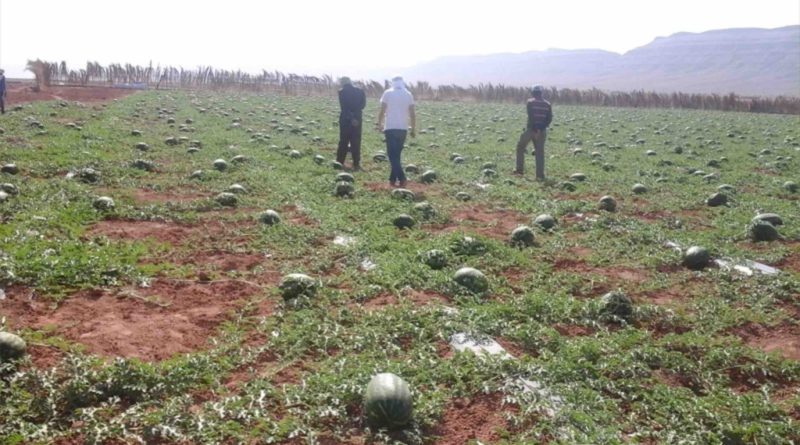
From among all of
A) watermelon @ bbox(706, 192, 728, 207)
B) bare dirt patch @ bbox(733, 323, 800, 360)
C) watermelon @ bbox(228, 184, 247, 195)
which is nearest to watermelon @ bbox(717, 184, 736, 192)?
watermelon @ bbox(706, 192, 728, 207)

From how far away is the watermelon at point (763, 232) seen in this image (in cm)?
936

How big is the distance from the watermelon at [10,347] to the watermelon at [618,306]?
5.03 metres

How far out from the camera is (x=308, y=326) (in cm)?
574

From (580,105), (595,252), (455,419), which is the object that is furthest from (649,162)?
(580,105)

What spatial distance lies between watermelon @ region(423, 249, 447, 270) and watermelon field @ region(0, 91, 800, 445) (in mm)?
28

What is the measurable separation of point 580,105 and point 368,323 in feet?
179

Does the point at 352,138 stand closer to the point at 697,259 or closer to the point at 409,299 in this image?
the point at 697,259

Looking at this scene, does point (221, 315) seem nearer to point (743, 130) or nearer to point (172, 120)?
point (172, 120)

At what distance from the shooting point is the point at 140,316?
589 cm

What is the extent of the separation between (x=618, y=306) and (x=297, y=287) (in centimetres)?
319

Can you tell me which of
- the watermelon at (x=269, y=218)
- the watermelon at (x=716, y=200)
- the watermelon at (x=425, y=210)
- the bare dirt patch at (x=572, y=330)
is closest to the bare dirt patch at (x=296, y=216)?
the watermelon at (x=269, y=218)

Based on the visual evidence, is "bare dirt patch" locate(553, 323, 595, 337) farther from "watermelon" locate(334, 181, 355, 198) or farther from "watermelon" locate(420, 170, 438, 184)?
"watermelon" locate(420, 170, 438, 184)

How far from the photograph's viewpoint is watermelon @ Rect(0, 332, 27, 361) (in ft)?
15.3

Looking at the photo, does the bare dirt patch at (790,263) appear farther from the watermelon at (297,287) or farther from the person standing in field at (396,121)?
the person standing in field at (396,121)
